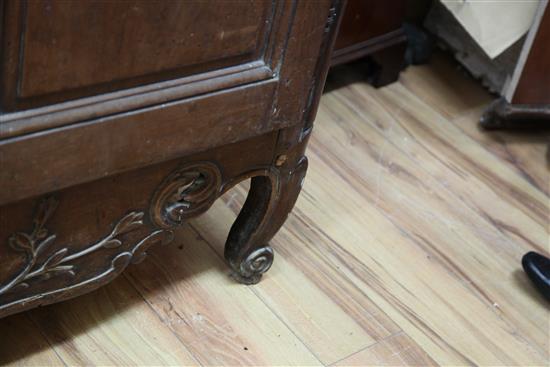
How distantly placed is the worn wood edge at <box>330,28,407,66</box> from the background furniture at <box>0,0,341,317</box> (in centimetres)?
55

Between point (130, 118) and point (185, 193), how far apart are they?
199mm

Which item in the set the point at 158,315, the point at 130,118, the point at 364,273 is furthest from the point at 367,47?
the point at 130,118

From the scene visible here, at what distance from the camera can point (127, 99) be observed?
3.01 feet

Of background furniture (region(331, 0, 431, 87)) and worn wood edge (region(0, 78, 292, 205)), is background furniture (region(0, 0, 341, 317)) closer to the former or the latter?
worn wood edge (region(0, 78, 292, 205))

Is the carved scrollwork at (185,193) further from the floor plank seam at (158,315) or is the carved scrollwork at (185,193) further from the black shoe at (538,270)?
the black shoe at (538,270)

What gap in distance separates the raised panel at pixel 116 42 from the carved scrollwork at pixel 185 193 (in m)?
0.15

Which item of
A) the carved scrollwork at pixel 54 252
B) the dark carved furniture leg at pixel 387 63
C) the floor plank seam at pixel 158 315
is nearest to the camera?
the carved scrollwork at pixel 54 252

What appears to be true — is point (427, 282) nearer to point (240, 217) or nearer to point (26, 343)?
point (240, 217)

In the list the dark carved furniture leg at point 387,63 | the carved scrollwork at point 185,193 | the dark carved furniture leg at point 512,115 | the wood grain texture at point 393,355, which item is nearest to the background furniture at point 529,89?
the dark carved furniture leg at point 512,115

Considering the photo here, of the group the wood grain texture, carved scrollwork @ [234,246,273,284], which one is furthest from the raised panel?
the wood grain texture

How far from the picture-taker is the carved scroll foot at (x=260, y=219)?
3.97 ft

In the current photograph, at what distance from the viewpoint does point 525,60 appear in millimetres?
1707

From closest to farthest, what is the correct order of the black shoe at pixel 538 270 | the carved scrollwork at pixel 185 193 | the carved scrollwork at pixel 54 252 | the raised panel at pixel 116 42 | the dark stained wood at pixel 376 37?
the raised panel at pixel 116 42
the carved scrollwork at pixel 54 252
the carved scrollwork at pixel 185 193
the black shoe at pixel 538 270
the dark stained wood at pixel 376 37

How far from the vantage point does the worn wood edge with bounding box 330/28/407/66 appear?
1.70m
